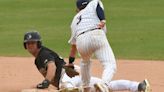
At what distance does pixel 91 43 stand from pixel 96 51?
0.14 meters

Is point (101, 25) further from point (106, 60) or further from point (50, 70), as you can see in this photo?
point (50, 70)

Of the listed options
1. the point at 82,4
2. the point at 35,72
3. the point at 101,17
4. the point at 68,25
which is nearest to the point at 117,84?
the point at 101,17

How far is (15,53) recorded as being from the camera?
1445 centimetres

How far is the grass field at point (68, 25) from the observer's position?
48.6ft

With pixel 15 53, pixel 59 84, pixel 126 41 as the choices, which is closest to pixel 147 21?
pixel 126 41

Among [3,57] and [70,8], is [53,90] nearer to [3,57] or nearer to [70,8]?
[3,57]

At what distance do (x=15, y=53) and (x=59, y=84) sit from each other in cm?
610

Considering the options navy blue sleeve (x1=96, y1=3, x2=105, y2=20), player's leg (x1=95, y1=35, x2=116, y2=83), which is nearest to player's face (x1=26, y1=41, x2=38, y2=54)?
player's leg (x1=95, y1=35, x2=116, y2=83)

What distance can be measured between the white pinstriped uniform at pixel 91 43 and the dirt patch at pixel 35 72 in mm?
1616

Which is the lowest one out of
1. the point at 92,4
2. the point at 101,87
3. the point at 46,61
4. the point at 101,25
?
the point at 101,87

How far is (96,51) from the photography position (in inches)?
321

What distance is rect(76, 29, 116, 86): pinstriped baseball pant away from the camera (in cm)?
793

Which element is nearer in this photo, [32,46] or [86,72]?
[32,46]

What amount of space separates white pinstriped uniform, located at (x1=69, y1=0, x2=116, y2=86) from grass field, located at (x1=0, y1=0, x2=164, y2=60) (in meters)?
5.25
